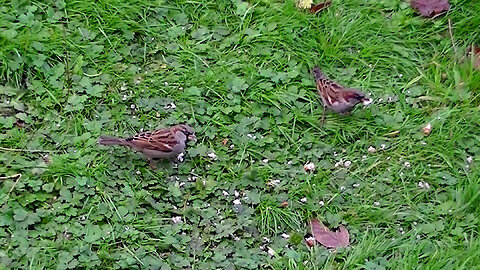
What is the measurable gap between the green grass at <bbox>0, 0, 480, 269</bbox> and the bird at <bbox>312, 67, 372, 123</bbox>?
10 centimetres

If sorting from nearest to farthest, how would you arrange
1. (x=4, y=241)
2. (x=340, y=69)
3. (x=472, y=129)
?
(x=4, y=241) < (x=472, y=129) < (x=340, y=69)

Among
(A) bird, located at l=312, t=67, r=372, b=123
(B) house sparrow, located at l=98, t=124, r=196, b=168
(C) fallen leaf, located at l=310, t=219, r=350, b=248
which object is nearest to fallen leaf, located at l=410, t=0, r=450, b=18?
(A) bird, located at l=312, t=67, r=372, b=123

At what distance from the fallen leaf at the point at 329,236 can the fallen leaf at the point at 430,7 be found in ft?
6.40

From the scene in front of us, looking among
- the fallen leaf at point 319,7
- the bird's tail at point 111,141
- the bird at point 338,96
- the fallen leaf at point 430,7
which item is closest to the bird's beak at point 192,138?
the bird's tail at point 111,141

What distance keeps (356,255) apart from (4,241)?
188 centimetres

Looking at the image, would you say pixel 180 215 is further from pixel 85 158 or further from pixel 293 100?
pixel 293 100

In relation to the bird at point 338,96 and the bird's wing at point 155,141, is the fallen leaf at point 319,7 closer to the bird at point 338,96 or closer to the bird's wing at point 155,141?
the bird at point 338,96

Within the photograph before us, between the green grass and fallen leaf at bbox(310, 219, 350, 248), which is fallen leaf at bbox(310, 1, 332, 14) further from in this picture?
fallen leaf at bbox(310, 219, 350, 248)

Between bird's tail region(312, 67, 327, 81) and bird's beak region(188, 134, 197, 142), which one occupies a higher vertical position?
bird's tail region(312, 67, 327, 81)

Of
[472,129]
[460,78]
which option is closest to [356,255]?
[472,129]

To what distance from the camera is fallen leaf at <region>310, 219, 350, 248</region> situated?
4.17 meters

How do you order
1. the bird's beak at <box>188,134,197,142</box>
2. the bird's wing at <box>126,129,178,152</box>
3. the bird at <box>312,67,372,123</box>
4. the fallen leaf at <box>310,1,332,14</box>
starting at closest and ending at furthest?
the bird's wing at <box>126,129,178,152</box>, the bird's beak at <box>188,134,197,142</box>, the bird at <box>312,67,372,123</box>, the fallen leaf at <box>310,1,332,14</box>

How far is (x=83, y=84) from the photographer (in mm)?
4832

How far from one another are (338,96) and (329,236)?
97cm
